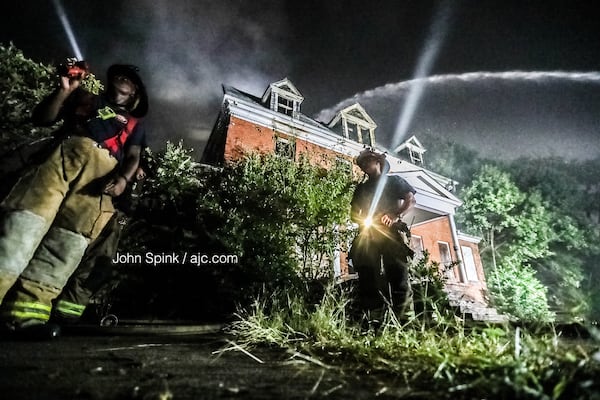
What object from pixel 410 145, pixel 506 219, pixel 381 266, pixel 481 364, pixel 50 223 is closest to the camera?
pixel 481 364

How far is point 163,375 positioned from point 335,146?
1489 cm

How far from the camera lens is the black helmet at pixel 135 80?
11.5ft

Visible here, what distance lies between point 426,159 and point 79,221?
35635 millimetres

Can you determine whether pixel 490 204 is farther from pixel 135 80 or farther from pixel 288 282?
pixel 135 80

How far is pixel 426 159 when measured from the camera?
111ft

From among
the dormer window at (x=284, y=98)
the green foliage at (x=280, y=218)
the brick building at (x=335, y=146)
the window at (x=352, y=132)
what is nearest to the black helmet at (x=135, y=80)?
the green foliage at (x=280, y=218)

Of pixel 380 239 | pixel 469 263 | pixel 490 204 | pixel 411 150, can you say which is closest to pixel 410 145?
pixel 411 150

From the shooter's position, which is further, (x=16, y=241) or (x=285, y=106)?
(x=285, y=106)

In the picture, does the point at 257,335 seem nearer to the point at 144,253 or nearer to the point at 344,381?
the point at 344,381

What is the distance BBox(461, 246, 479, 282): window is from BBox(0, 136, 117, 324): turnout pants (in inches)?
743

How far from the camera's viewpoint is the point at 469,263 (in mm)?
17703

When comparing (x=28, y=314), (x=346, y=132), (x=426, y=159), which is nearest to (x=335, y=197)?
(x=28, y=314)

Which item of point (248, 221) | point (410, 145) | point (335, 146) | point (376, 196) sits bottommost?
point (376, 196)

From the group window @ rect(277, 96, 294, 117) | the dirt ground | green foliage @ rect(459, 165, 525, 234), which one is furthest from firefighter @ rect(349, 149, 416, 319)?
green foliage @ rect(459, 165, 525, 234)
